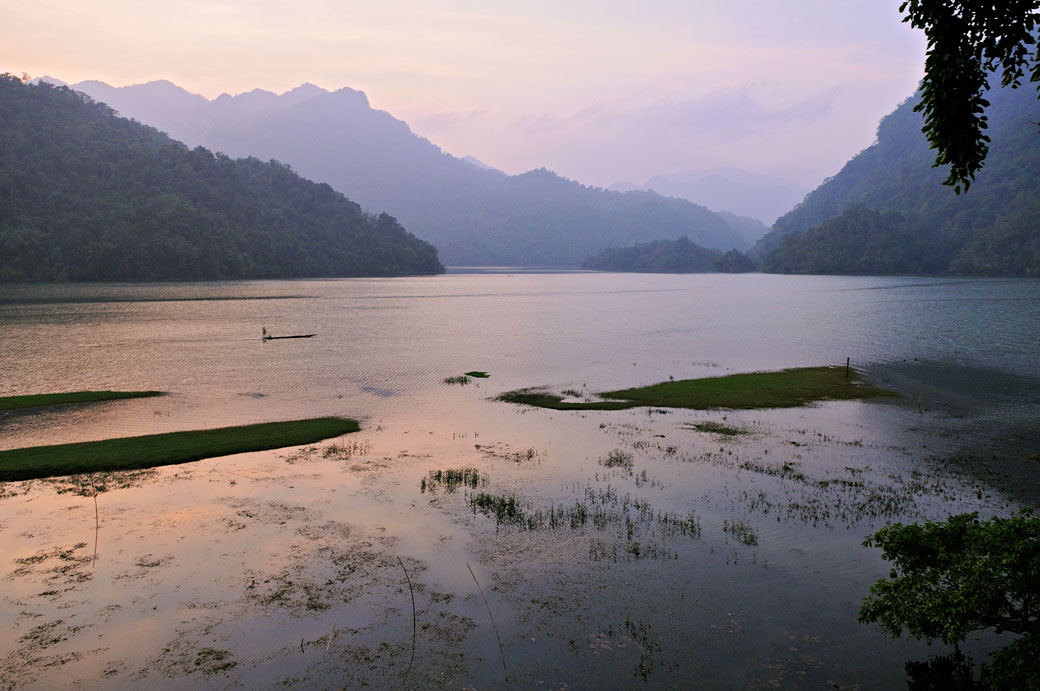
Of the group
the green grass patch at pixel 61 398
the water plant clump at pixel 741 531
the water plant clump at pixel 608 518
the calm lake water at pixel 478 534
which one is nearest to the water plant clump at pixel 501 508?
the water plant clump at pixel 608 518

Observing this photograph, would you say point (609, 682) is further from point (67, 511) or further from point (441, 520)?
point (67, 511)

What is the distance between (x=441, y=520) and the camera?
71.6 feet

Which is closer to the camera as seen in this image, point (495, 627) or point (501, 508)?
point (495, 627)

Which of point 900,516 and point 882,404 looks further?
point 882,404

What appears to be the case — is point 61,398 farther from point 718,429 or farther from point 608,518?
point 718,429

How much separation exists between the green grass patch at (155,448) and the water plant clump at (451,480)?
9159mm

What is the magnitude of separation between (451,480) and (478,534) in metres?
5.73

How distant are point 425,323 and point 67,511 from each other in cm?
7573

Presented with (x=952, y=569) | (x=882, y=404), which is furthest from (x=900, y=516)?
(x=882, y=404)

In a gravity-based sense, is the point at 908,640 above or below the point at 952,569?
below

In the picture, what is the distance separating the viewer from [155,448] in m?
29.7

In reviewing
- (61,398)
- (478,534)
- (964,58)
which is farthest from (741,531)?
(61,398)

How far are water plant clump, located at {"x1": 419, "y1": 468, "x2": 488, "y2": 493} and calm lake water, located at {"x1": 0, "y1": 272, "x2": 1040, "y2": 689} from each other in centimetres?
46

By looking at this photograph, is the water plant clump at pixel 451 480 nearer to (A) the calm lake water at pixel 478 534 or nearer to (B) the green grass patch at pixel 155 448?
(A) the calm lake water at pixel 478 534
